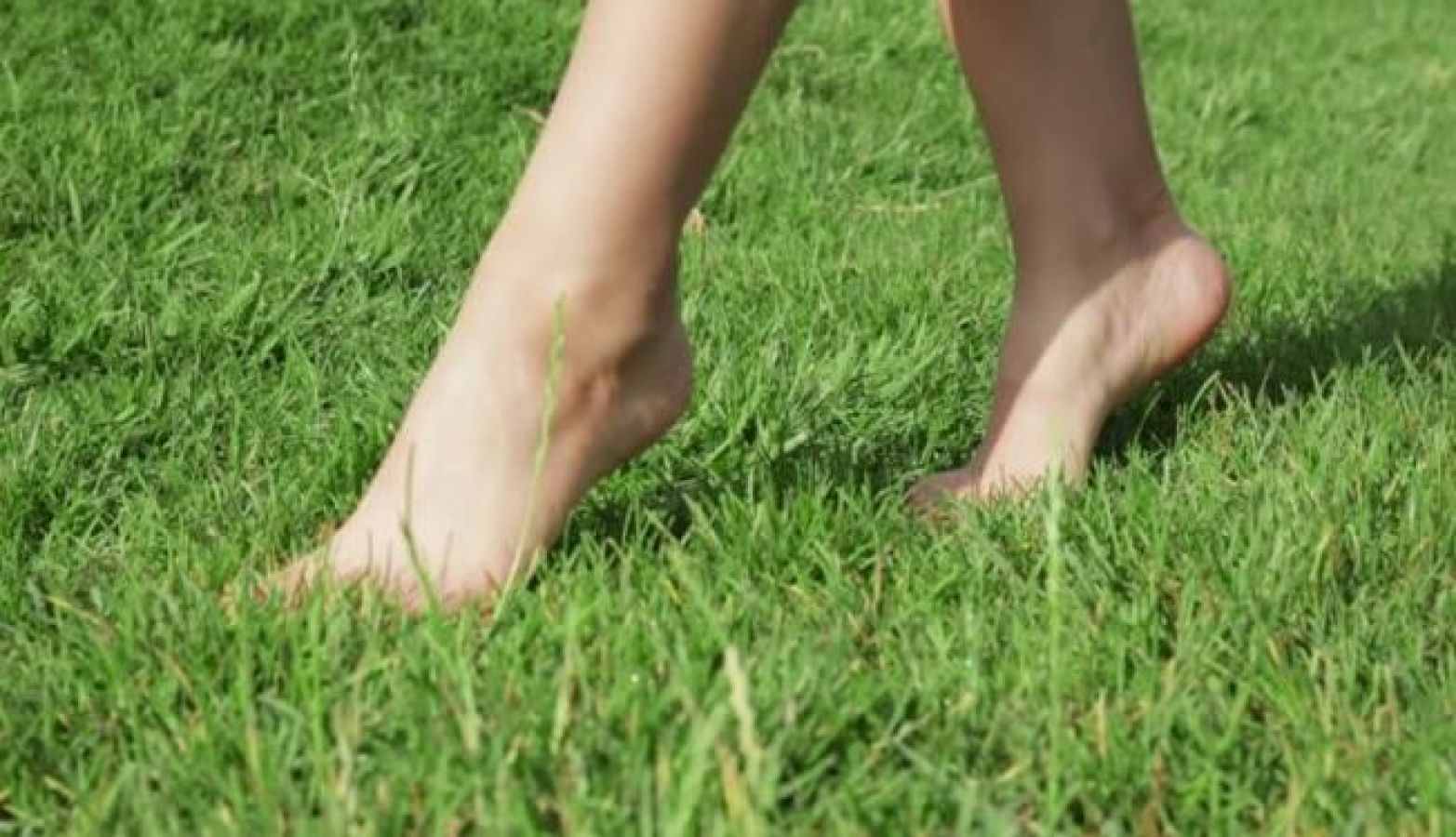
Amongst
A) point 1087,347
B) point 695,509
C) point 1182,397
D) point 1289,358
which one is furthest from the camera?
point 1289,358

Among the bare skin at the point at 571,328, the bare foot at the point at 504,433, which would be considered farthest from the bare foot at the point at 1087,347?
the bare foot at the point at 504,433

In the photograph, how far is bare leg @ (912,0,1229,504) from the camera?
6.65 feet

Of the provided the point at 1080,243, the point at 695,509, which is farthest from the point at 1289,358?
the point at 695,509

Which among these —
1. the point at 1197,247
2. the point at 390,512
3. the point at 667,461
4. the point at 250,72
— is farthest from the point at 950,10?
the point at 250,72

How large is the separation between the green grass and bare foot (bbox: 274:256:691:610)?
0.06 metres

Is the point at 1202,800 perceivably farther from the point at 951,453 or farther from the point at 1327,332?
the point at 1327,332

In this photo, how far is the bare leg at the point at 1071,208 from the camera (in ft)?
6.65

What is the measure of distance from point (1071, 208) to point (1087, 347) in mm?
144

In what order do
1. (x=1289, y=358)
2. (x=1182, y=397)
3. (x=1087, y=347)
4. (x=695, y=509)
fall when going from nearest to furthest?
(x=695, y=509) < (x=1087, y=347) < (x=1182, y=397) < (x=1289, y=358)

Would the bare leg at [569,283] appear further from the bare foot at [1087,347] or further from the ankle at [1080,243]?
the ankle at [1080,243]

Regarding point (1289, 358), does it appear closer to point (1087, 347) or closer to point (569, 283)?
point (1087, 347)

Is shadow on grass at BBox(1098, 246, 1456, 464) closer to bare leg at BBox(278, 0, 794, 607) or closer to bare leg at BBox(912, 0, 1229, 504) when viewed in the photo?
bare leg at BBox(912, 0, 1229, 504)

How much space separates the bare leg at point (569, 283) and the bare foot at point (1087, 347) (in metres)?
0.38

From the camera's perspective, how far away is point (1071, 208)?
2064 mm
